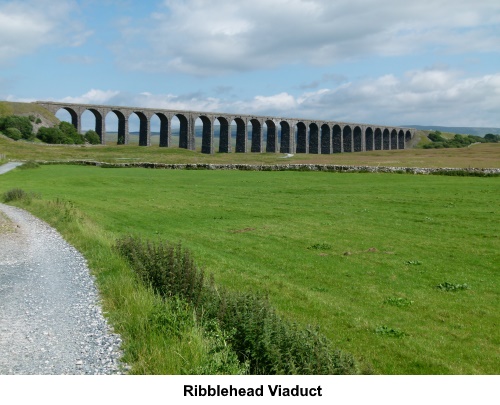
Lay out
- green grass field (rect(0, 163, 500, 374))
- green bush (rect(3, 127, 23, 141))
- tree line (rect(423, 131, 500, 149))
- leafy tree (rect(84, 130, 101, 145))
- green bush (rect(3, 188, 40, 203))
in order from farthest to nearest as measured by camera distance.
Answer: tree line (rect(423, 131, 500, 149)) → leafy tree (rect(84, 130, 101, 145)) → green bush (rect(3, 127, 23, 141)) → green bush (rect(3, 188, 40, 203)) → green grass field (rect(0, 163, 500, 374))

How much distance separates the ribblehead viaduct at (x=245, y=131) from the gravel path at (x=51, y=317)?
9888cm

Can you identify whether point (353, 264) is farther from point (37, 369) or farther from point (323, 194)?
point (323, 194)

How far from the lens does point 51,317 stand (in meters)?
9.54

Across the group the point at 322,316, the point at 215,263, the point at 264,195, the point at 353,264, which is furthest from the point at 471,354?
the point at 264,195

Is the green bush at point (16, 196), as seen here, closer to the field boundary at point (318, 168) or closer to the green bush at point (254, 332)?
the green bush at point (254, 332)

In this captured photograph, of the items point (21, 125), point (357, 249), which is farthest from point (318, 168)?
point (21, 125)

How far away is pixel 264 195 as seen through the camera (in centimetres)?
3688

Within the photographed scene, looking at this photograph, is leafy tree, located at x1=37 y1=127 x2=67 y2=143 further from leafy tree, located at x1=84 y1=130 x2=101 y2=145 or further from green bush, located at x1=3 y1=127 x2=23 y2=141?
leafy tree, located at x1=84 y1=130 x2=101 y2=145

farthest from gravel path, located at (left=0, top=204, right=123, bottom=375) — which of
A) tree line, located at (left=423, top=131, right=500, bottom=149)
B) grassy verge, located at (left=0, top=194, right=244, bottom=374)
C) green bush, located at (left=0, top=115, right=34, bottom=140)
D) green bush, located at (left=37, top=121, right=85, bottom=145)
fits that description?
tree line, located at (left=423, top=131, right=500, bottom=149)

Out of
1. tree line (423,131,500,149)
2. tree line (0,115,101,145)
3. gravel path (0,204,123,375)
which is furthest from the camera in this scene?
tree line (423,131,500,149)

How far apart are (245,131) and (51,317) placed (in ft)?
394

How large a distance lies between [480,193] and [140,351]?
3272 cm

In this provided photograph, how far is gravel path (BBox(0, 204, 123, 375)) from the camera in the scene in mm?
7430

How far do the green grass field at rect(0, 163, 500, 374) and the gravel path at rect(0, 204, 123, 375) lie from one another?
393 centimetres
